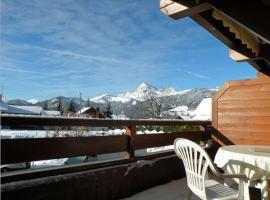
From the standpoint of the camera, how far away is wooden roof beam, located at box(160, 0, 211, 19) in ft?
9.21

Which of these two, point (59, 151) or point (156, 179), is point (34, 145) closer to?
point (59, 151)

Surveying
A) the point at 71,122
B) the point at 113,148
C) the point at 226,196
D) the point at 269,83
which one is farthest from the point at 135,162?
the point at 269,83

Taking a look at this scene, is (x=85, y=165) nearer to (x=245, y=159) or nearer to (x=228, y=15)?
(x=245, y=159)

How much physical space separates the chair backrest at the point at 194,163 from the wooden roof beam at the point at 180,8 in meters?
1.33

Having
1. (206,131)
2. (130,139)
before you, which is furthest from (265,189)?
(206,131)

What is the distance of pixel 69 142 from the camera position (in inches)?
110

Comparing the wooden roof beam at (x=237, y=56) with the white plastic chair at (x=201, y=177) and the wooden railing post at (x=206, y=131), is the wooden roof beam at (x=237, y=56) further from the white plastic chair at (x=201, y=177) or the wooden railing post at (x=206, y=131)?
the white plastic chair at (x=201, y=177)

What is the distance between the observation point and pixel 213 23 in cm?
384

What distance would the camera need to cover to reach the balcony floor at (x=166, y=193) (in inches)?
133

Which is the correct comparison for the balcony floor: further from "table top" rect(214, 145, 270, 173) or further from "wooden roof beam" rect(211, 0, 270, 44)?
"wooden roof beam" rect(211, 0, 270, 44)

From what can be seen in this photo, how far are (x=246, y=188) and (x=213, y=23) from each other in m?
2.30

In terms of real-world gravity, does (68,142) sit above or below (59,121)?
below

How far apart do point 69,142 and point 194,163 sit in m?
1.21

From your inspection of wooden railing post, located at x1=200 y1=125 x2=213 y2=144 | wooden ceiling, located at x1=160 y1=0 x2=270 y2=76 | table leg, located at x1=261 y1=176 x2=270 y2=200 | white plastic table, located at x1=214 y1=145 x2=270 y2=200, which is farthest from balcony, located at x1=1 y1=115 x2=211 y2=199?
table leg, located at x1=261 y1=176 x2=270 y2=200
